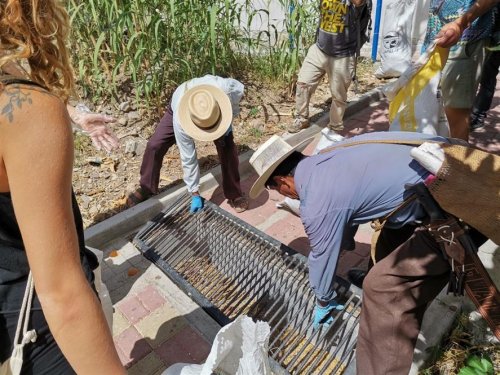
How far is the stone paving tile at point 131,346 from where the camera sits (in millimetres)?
2221

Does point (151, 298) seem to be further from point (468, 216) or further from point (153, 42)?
point (153, 42)

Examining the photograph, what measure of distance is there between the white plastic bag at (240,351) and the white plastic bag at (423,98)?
201 centimetres

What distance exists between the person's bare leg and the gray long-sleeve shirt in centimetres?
152

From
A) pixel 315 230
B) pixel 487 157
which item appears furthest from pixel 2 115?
pixel 487 157

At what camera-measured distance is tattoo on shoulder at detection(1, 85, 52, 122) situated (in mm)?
703

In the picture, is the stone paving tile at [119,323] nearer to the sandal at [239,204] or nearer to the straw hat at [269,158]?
the straw hat at [269,158]

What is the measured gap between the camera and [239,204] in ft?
11.6

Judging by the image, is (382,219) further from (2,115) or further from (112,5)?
(112,5)

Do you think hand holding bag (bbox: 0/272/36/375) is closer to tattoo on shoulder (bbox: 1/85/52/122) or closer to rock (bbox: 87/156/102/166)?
tattoo on shoulder (bbox: 1/85/52/122)

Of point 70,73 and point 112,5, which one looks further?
point 112,5

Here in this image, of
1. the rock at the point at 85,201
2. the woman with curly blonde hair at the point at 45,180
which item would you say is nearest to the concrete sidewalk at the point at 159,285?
the rock at the point at 85,201

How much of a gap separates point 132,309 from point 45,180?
2.03 m

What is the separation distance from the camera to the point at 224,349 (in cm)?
111

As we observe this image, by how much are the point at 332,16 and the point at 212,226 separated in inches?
99.1
